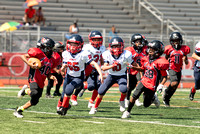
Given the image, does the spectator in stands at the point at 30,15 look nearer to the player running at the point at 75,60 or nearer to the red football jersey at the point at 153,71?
the player running at the point at 75,60

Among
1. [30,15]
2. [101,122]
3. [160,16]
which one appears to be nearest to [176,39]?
[101,122]

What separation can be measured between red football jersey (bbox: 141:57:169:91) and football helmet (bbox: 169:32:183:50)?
256cm

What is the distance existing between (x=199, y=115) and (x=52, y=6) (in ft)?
54.4

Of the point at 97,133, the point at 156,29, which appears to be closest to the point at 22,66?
the point at 156,29

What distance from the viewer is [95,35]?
9820mm

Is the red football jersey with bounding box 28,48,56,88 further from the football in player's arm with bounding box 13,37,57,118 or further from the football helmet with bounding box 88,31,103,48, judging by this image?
the football helmet with bounding box 88,31,103,48

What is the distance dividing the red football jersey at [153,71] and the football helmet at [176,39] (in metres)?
2.56

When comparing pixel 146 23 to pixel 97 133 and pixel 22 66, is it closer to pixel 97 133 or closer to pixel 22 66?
pixel 22 66

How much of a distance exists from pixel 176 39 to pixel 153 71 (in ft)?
8.98

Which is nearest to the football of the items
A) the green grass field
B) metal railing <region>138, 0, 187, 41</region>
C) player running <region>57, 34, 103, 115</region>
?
player running <region>57, 34, 103, 115</region>

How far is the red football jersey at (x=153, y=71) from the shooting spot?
26.6ft

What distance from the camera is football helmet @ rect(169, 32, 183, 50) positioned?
10.6 metres

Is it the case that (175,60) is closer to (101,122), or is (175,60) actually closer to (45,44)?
(45,44)

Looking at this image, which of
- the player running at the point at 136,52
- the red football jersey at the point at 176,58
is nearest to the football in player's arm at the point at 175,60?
the red football jersey at the point at 176,58
